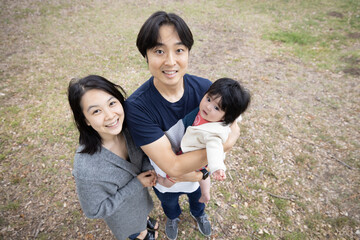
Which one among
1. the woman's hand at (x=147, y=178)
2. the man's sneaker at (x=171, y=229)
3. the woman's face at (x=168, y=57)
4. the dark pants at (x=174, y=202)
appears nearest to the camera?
the woman's face at (x=168, y=57)

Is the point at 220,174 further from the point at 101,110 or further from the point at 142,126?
the point at 101,110

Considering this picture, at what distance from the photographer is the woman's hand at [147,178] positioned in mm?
1926

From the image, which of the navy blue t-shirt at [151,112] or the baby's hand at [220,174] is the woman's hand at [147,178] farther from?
the baby's hand at [220,174]

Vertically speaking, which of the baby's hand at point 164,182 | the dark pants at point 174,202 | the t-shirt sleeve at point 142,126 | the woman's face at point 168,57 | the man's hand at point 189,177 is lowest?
the dark pants at point 174,202

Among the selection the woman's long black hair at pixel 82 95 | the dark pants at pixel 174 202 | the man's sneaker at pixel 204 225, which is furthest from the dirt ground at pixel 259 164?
the woman's long black hair at pixel 82 95

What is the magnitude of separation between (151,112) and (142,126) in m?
0.15

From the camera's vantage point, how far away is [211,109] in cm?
172

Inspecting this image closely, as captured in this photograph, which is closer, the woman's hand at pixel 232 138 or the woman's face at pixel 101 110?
the woman's face at pixel 101 110

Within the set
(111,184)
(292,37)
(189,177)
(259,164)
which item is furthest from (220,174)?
(292,37)

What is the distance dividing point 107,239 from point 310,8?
12444mm

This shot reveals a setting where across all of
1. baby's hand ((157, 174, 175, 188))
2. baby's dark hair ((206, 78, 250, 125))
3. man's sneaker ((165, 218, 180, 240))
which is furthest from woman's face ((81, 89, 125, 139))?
man's sneaker ((165, 218, 180, 240))

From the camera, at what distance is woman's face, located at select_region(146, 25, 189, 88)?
1.51m

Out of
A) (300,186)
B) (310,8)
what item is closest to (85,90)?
(300,186)

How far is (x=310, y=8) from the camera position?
31.1 ft
